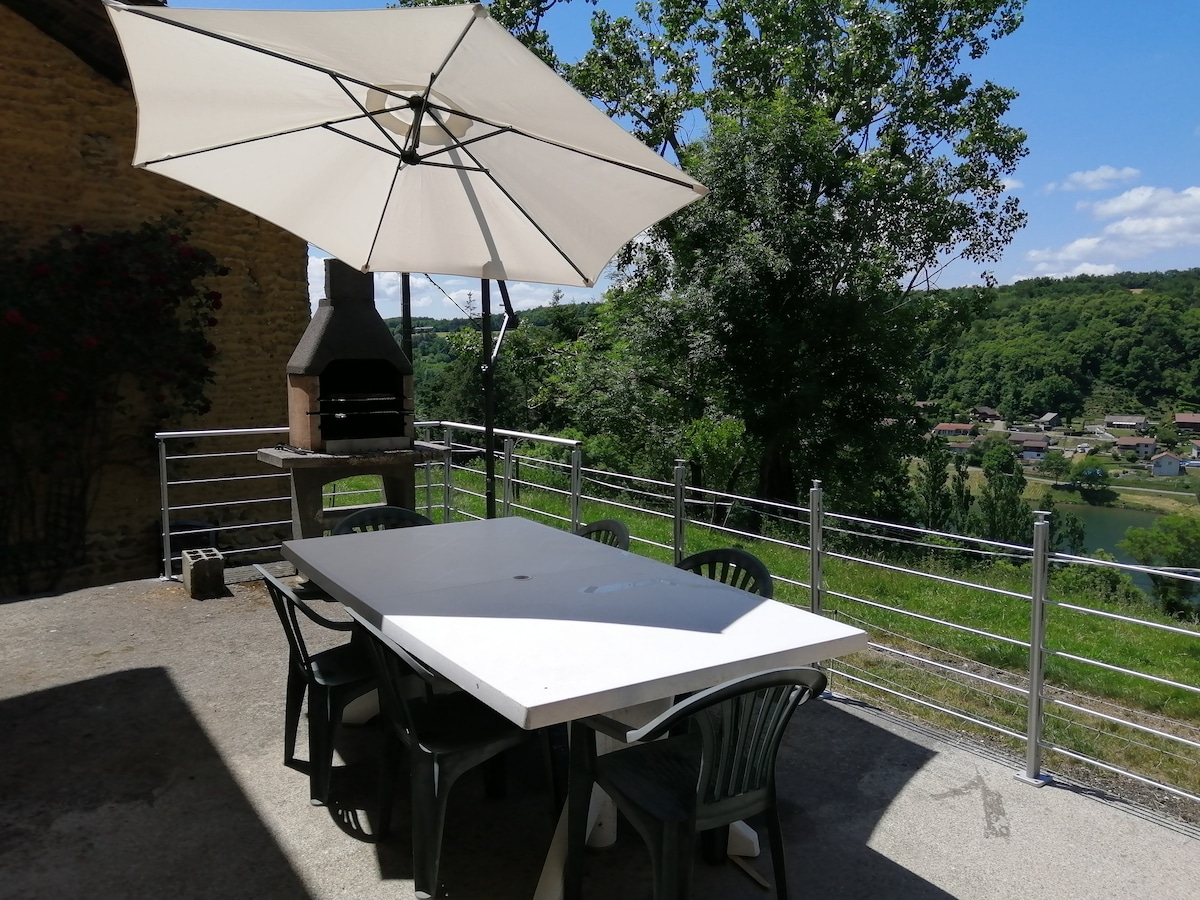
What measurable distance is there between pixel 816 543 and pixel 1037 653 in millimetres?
966

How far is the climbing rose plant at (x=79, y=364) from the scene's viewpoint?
19.9ft

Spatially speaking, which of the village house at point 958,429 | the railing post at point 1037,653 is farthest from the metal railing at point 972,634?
the village house at point 958,429

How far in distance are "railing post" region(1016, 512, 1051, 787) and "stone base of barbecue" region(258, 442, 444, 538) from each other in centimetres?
360

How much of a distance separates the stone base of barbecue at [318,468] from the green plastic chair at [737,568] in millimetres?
2536

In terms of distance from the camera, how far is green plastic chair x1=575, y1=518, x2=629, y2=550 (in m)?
3.54

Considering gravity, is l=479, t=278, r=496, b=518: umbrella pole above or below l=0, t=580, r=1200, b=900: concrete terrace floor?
above

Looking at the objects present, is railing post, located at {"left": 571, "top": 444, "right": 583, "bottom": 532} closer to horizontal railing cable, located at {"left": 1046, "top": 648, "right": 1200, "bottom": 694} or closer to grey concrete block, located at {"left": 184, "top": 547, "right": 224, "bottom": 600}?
grey concrete block, located at {"left": 184, "top": 547, "right": 224, "bottom": 600}

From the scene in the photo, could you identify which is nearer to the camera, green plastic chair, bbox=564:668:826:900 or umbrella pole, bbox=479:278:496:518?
green plastic chair, bbox=564:668:826:900

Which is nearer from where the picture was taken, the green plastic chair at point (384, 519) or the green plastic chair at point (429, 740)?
the green plastic chair at point (429, 740)

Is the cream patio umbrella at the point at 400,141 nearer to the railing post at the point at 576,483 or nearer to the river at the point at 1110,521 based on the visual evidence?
the railing post at the point at 576,483

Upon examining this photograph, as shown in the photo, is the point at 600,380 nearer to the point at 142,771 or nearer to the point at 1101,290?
the point at 142,771

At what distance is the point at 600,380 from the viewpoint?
1376 centimetres

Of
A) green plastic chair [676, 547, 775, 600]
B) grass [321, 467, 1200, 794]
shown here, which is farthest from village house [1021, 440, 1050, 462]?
green plastic chair [676, 547, 775, 600]

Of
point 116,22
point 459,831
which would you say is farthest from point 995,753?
point 116,22
